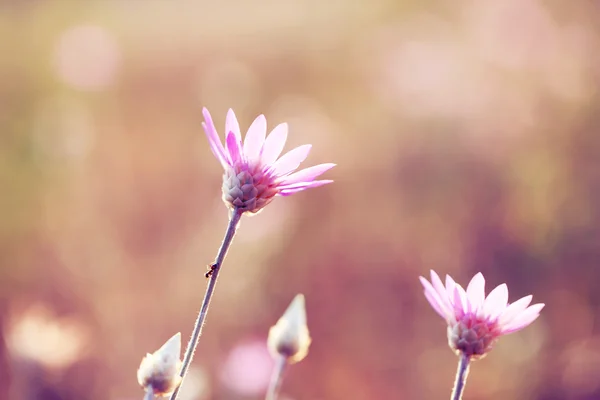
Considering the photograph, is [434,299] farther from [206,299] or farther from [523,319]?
[206,299]

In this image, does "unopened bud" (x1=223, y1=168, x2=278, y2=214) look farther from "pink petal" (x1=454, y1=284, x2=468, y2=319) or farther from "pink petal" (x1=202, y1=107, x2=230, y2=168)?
"pink petal" (x1=454, y1=284, x2=468, y2=319)

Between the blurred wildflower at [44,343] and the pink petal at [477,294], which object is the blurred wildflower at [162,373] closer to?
the pink petal at [477,294]

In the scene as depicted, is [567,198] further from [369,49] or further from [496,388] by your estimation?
[369,49]

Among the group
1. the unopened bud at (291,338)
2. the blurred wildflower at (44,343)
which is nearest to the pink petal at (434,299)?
the unopened bud at (291,338)

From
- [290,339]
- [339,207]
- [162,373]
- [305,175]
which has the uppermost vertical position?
[339,207]

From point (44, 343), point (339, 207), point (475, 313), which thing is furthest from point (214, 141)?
point (339, 207)

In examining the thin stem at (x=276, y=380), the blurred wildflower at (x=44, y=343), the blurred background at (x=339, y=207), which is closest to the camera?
the thin stem at (x=276, y=380)
